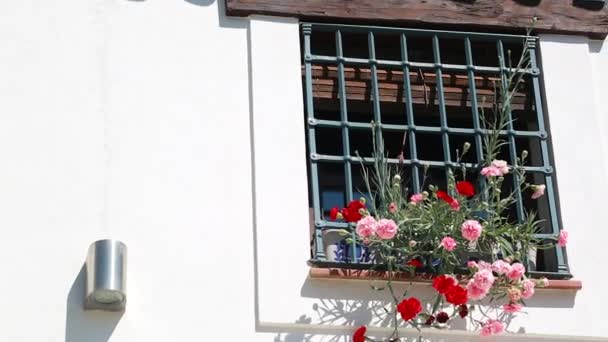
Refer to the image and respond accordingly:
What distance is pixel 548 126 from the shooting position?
7.47 m

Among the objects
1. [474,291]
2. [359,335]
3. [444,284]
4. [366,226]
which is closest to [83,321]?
[359,335]

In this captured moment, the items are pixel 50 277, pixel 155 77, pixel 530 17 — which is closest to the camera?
pixel 50 277

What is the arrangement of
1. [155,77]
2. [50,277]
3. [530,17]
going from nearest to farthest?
[50,277], [155,77], [530,17]

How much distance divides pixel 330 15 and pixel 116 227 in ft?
5.04

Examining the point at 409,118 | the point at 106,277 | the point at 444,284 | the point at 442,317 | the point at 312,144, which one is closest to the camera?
the point at 106,277

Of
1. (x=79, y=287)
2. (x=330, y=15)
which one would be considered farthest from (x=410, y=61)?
(x=79, y=287)

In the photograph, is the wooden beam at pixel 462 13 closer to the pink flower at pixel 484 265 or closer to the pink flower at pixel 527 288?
the pink flower at pixel 484 265

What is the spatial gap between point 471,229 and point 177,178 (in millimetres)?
1302

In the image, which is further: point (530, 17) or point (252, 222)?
point (530, 17)

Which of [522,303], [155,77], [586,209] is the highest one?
[155,77]

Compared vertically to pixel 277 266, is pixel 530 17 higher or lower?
higher

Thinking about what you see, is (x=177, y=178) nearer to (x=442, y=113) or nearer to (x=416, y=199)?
(x=416, y=199)

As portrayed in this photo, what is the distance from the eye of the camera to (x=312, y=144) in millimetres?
7168

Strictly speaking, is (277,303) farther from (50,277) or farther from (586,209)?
(586,209)
